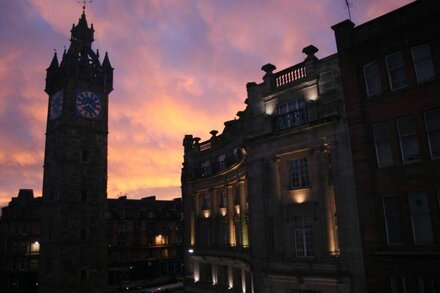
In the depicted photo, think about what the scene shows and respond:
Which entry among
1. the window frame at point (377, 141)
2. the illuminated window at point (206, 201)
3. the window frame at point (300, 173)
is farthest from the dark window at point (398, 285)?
the illuminated window at point (206, 201)

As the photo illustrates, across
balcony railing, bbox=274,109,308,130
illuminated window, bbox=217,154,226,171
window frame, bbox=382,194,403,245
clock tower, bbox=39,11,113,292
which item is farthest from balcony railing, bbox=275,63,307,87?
clock tower, bbox=39,11,113,292

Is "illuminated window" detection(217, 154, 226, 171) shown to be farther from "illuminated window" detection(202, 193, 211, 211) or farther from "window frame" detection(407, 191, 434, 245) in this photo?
"window frame" detection(407, 191, 434, 245)

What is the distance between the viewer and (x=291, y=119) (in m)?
26.7

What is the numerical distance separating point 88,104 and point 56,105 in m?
4.89

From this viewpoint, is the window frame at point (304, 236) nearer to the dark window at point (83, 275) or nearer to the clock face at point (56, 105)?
the dark window at point (83, 275)

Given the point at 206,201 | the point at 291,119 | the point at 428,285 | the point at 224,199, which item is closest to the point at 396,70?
the point at 291,119

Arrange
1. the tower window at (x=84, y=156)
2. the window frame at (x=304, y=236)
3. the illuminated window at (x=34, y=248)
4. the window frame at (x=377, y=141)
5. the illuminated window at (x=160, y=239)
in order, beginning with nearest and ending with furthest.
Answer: the window frame at (x=377, y=141) < the window frame at (x=304, y=236) < the tower window at (x=84, y=156) < the illuminated window at (x=34, y=248) < the illuminated window at (x=160, y=239)

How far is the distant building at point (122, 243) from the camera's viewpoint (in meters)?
71.2

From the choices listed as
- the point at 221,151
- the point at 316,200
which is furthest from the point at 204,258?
the point at 316,200

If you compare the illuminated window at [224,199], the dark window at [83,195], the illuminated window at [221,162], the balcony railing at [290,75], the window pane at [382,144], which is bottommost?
the illuminated window at [224,199]

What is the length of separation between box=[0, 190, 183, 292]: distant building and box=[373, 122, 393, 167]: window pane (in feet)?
181

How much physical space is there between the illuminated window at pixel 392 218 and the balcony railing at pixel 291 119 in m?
7.33

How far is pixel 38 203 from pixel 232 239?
5855cm

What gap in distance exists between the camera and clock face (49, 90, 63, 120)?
2189 inches
